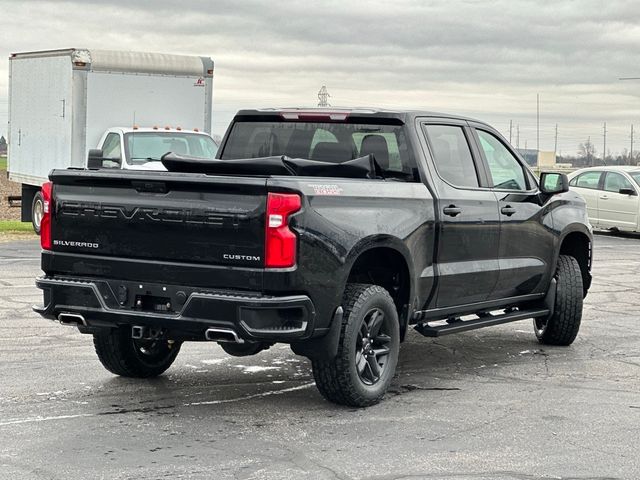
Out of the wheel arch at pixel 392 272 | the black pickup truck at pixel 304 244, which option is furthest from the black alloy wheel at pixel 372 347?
the wheel arch at pixel 392 272

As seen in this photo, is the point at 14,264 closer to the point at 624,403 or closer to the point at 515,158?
the point at 515,158

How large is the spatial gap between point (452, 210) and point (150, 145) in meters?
12.1

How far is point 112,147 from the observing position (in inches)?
814

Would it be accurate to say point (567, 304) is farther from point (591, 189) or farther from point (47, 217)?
point (591, 189)

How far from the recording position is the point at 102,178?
752cm

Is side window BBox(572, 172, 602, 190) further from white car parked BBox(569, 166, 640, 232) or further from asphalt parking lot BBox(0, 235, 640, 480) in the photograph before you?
asphalt parking lot BBox(0, 235, 640, 480)

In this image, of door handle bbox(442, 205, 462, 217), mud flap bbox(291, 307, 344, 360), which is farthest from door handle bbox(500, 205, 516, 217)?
mud flap bbox(291, 307, 344, 360)

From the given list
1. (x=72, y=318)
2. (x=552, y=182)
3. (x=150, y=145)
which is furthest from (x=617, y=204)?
(x=72, y=318)

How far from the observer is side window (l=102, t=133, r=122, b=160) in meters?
20.3

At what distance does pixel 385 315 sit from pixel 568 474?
2.08 metres

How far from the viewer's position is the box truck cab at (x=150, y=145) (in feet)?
65.2

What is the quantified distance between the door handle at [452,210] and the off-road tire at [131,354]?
2.20 metres

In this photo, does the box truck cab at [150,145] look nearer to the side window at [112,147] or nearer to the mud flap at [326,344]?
the side window at [112,147]

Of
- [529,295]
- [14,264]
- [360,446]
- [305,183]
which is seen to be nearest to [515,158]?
[529,295]
